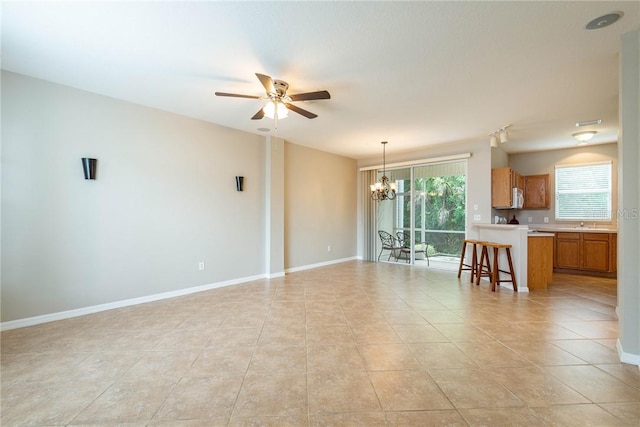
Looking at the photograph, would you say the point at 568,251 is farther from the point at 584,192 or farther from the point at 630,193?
the point at 630,193

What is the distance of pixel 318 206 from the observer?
6410mm

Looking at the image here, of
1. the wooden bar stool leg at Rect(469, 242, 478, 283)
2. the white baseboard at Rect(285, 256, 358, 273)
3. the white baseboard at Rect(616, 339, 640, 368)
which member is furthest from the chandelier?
the white baseboard at Rect(616, 339, 640, 368)

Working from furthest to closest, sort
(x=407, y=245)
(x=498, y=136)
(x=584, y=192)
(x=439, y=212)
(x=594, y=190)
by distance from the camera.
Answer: (x=407, y=245) → (x=439, y=212) → (x=584, y=192) → (x=594, y=190) → (x=498, y=136)

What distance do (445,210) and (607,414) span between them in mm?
4719

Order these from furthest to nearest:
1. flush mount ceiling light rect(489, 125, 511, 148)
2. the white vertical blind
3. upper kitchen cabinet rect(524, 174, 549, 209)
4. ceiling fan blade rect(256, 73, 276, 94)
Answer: the white vertical blind → upper kitchen cabinet rect(524, 174, 549, 209) → flush mount ceiling light rect(489, 125, 511, 148) → ceiling fan blade rect(256, 73, 276, 94)

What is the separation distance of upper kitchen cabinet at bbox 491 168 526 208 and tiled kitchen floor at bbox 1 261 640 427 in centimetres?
212

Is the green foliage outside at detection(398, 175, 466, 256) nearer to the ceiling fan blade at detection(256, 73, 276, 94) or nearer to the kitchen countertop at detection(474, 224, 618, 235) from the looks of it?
the kitchen countertop at detection(474, 224, 618, 235)

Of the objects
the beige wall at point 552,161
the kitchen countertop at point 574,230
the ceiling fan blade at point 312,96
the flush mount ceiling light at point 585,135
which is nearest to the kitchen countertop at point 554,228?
the kitchen countertop at point 574,230

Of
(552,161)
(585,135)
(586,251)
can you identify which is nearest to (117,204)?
(585,135)

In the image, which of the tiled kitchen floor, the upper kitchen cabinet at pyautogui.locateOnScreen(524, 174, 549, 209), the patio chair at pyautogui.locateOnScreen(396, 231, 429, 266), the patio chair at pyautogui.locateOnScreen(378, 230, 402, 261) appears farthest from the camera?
the patio chair at pyautogui.locateOnScreen(378, 230, 402, 261)

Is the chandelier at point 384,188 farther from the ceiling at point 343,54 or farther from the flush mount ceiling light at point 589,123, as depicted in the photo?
the flush mount ceiling light at point 589,123

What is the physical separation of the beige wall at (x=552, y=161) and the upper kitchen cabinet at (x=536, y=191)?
15cm

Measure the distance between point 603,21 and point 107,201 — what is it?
536cm

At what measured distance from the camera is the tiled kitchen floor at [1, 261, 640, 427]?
5.45ft
